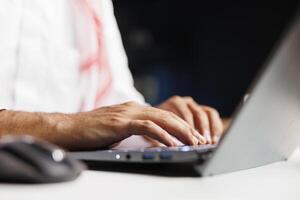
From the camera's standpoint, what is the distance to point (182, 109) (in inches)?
36.5

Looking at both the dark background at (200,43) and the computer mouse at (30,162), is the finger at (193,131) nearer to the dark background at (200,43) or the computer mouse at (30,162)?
the computer mouse at (30,162)

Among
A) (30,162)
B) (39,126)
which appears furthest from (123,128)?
(30,162)

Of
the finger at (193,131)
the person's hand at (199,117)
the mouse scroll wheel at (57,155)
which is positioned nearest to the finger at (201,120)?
the person's hand at (199,117)

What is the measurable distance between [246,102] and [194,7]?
267 cm

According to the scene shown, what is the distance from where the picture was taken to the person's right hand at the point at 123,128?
62 cm

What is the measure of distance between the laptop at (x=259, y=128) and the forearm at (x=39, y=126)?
0.10 m

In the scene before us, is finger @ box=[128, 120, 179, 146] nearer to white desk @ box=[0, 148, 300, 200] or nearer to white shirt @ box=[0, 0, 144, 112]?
white desk @ box=[0, 148, 300, 200]

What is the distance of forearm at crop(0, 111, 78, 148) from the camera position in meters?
0.67

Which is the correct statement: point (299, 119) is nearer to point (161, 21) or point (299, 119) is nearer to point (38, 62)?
point (38, 62)

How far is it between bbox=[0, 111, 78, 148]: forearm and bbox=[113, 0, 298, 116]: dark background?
206cm

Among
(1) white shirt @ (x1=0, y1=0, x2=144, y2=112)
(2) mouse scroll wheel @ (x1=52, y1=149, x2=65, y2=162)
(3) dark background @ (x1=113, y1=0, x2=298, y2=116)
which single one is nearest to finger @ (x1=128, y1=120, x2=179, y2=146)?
(2) mouse scroll wheel @ (x1=52, y1=149, x2=65, y2=162)

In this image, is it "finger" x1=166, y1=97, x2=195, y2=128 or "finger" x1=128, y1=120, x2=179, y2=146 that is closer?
"finger" x1=128, y1=120, x2=179, y2=146

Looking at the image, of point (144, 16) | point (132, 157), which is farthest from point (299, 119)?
point (144, 16)

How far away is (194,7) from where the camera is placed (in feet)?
9.97
